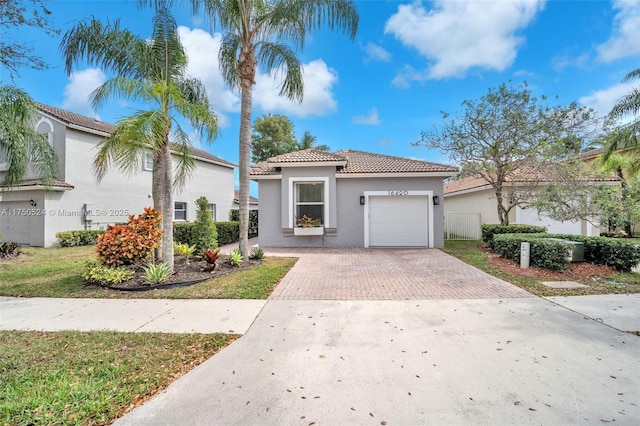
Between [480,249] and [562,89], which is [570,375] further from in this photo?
[562,89]

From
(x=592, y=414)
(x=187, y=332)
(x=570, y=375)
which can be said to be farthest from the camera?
(x=187, y=332)

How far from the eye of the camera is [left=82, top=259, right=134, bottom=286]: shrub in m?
6.61

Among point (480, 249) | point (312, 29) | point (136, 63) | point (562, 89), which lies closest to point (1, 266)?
point (136, 63)

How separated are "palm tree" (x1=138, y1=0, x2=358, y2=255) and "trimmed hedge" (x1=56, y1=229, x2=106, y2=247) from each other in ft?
33.9

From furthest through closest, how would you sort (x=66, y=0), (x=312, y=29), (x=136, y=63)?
1. (x=312, y=29)
2. (x=136, y=63)
3. (x=66, y=0)

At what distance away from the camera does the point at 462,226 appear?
17.2 metres

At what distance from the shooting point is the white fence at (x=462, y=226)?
1641 cm

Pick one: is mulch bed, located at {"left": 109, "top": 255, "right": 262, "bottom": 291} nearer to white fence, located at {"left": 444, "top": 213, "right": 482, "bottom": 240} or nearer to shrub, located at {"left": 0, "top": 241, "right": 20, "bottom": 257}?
shrub, located at {"left": 0, "top": 241, "right": 20, "bottom": 257}

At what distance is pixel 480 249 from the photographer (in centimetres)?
1197

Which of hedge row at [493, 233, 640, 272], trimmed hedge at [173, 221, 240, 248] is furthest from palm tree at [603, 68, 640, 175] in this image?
trimmed hedge at [173, 221, 240, 248]

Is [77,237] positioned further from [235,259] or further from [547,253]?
[547,253]

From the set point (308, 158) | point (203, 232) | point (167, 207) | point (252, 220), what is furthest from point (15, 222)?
point (308, 158)

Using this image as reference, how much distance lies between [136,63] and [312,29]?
5.36 metres

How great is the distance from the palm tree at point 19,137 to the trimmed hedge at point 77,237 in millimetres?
5372
